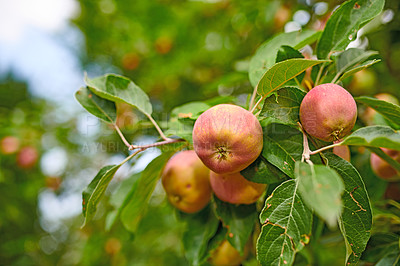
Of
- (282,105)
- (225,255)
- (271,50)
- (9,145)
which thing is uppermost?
(271,50)

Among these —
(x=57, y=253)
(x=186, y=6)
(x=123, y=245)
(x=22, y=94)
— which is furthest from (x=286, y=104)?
(x=22, y=94)

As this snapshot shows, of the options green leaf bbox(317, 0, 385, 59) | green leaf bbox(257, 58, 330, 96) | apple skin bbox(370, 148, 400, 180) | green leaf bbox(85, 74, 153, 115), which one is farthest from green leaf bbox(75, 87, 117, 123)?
apple skin bbox(370, 148, 400, 180)

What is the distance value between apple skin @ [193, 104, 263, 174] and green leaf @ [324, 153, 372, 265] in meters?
0.17

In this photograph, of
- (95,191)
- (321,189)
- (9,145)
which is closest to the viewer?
(321,189)

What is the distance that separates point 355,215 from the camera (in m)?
0.57

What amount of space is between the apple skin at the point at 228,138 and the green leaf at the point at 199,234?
1.13ft

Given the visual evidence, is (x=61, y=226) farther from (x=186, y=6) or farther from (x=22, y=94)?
(x=186, y=6)

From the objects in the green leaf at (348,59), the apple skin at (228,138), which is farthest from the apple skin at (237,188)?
the green leaf at (348,59)

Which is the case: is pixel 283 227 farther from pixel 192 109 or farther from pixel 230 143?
pixel 192 109

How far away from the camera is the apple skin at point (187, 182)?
85cm

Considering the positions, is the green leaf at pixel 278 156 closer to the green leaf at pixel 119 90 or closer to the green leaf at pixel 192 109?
the green leaf at pixel 192 109

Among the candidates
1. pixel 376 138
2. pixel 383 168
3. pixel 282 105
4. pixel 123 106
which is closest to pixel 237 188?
pixel 282 105

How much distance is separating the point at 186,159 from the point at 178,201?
12 centimetres

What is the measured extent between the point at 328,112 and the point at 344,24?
29 cm
